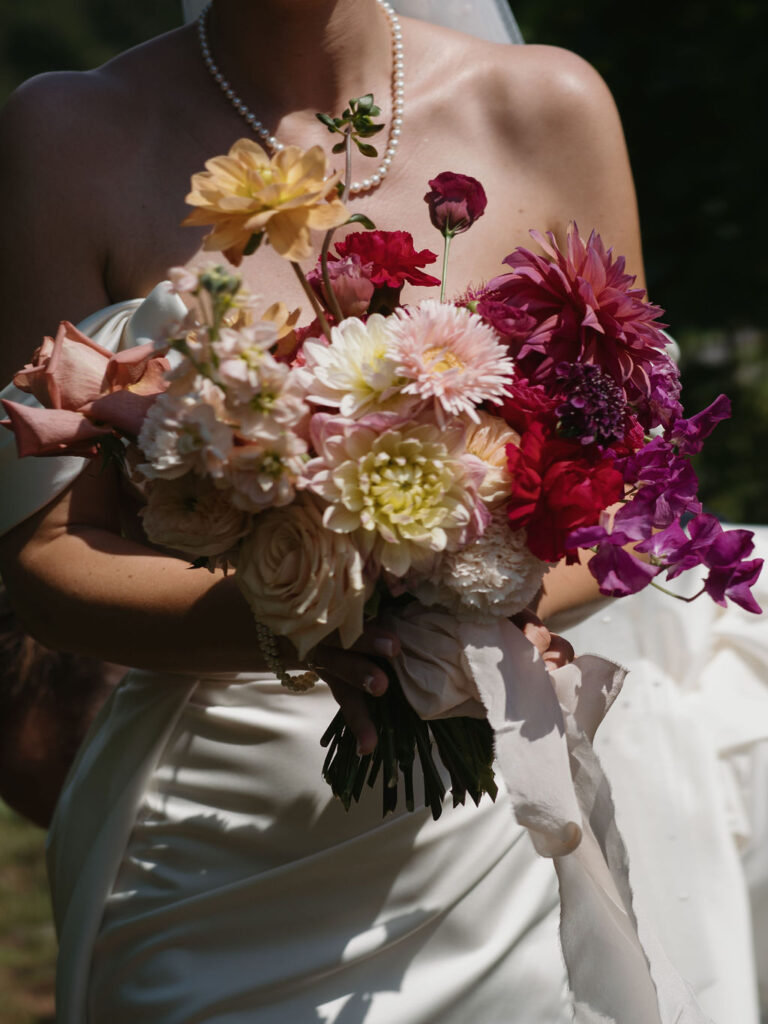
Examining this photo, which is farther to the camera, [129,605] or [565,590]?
[565,590]

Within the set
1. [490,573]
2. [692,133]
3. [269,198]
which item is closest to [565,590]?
[490,573]

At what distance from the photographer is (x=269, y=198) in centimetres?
130

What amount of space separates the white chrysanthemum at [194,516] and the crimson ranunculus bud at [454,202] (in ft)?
1.48

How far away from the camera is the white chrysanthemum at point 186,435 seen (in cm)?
125

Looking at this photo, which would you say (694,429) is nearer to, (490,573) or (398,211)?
(490,573)

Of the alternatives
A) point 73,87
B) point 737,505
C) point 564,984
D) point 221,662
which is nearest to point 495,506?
point 221,662

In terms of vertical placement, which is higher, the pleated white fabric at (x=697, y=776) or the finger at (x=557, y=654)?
the finger at (x=557, y=654)

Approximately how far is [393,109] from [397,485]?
3.78ft

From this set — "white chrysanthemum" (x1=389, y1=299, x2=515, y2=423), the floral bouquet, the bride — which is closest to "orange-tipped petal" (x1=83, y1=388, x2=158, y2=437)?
the floral bouquet

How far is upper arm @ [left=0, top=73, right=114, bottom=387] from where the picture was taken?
1987 mm

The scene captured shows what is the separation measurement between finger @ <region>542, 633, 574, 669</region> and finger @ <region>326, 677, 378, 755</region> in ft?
0.85

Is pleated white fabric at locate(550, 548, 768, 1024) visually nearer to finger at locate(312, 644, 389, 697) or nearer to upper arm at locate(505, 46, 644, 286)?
upper arm at locate(505, 46, 644, 286)

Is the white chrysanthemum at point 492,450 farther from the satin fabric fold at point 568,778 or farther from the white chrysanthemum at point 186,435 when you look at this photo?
the white chrysanthemum at point 186,435

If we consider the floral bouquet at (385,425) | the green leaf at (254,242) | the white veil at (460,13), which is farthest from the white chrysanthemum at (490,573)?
the white veil at (460,13)
